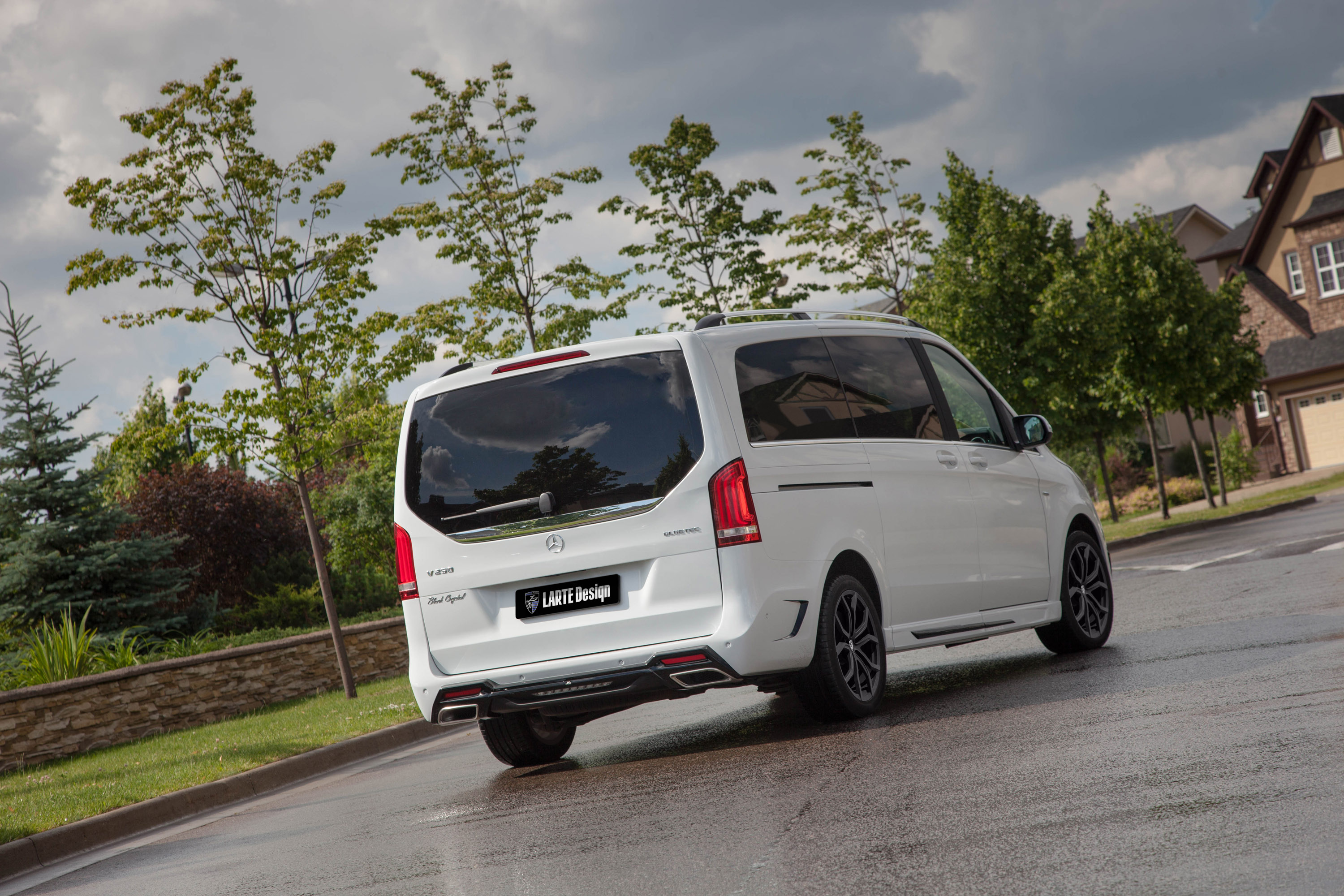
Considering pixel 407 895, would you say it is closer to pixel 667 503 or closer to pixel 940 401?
pixel 667 503

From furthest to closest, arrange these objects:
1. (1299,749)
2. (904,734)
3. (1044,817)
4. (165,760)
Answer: (165,760) → (904,734) → (1299,749) → (1044,817)

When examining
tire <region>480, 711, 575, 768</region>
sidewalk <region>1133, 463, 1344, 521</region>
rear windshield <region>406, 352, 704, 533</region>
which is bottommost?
sidewalk <region>1133, 463, 1344, 521</region>

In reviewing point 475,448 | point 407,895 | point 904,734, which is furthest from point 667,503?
point 407,895

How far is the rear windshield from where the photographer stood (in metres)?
6.49

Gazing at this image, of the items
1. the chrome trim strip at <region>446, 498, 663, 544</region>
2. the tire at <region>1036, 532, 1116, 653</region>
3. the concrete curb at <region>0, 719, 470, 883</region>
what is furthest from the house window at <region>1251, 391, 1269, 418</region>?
the chrome trim strip at <region>446, 498, 663, 544</region>

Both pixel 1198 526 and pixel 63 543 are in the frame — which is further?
pixel 1198 526

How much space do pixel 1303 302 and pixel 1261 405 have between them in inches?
151

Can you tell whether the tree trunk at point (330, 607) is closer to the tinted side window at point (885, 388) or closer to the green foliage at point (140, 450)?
the green foliage at point (140, 450)

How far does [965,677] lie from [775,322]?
2.90 meters

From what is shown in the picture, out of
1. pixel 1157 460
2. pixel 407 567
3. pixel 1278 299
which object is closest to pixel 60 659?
pixel 407 567

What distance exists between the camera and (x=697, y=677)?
6.22 m

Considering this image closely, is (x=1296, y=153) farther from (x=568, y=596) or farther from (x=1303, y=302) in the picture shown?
(x=568, y=596)

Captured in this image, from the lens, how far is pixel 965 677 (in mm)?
8578

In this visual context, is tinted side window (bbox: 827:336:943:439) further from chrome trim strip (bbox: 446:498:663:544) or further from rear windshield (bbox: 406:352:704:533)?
chrome trim strip (bbox: 446:498:663:544)
